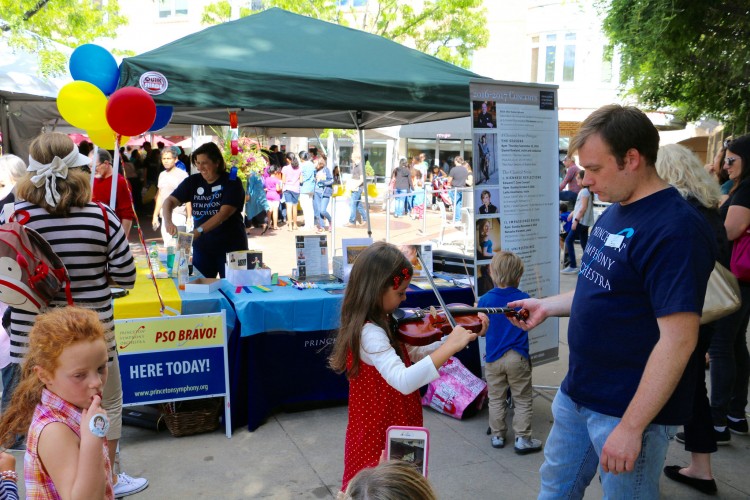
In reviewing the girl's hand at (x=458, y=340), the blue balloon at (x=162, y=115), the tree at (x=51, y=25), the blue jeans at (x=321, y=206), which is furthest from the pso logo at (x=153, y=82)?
the blue jeans at (x=321, y=206)

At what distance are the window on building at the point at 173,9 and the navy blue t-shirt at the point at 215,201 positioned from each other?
29541mm

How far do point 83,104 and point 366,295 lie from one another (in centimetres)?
272

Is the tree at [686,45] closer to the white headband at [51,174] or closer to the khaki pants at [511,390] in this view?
the khaki pants at [511,390]

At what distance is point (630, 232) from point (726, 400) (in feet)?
8.80

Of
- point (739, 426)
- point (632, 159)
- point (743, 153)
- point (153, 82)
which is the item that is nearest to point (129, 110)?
point (153, 82)

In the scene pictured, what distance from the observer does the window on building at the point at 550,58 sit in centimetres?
2725

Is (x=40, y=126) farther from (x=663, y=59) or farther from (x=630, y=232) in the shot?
(x=630, y=232)

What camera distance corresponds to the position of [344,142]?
104 ft

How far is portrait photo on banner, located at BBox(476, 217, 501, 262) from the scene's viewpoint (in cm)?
453

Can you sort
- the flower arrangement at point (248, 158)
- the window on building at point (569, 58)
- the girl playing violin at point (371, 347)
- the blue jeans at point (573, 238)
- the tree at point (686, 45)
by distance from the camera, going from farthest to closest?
1. the window on building at point (569, 58)
2. the flower arrangement at point (248, 158)
3. the blue jeans at point (573, 238)
4. the tree at point (686, 45)
5. the girl playing violin at point (371, 347)

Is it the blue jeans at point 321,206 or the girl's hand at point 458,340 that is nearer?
the girl's hand at point 458,340

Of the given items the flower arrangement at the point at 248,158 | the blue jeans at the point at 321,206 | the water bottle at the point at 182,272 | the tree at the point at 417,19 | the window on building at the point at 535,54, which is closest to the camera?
the water bottle at the point at 182,272

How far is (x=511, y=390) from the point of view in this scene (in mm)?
4203

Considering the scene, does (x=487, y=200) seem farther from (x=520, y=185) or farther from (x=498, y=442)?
(x=498, y=442)
